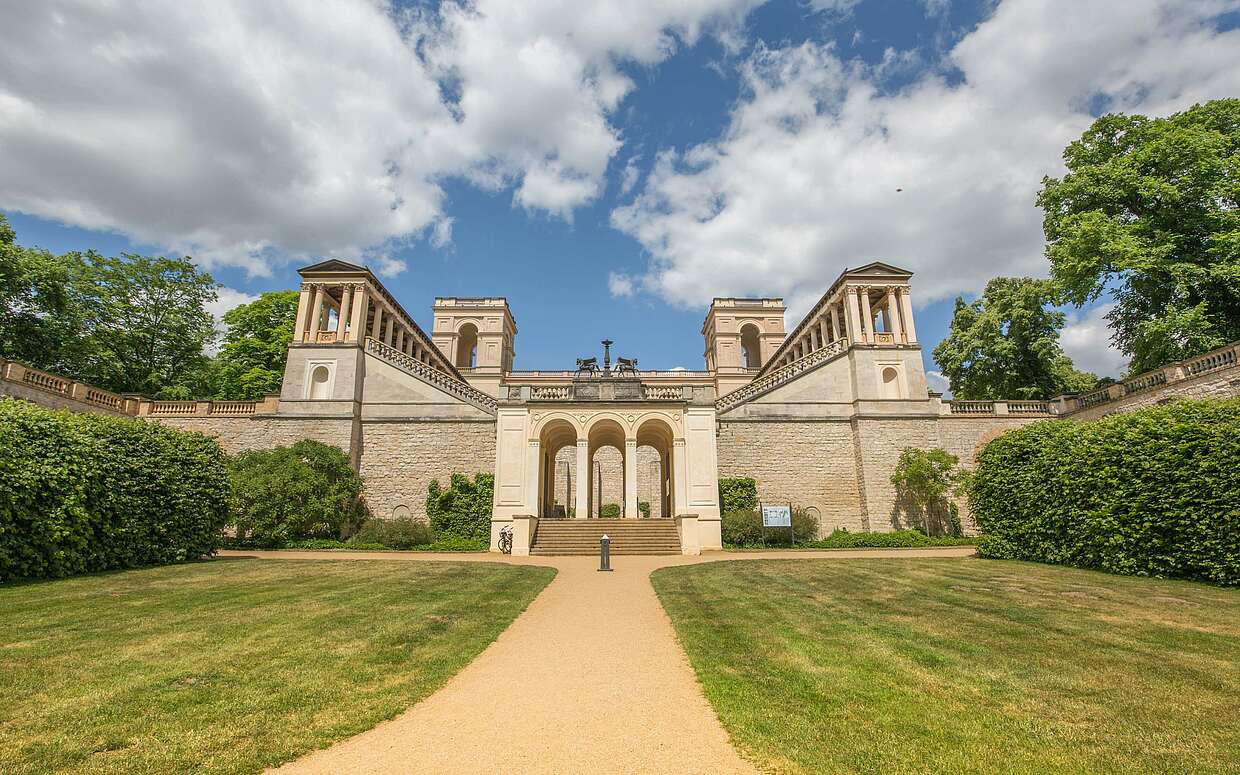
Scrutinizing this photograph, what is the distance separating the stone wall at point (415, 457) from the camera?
26.2m

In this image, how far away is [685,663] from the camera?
20.6 ft

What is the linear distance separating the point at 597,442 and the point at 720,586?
722 inches

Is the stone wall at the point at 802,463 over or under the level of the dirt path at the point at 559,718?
over

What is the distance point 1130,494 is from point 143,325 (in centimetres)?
4245

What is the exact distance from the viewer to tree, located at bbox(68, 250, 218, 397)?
28.6 meters

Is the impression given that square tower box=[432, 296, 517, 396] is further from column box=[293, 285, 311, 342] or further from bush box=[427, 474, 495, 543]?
bush box=[427, 474, 495, 543]

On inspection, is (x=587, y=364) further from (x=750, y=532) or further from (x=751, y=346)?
(x=751, y=346)

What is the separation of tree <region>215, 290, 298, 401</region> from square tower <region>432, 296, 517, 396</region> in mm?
13949

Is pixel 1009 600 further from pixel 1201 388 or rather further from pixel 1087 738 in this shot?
pixel 1201 388

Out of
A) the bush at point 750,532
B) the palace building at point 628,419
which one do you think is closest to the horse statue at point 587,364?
the palace building at point 628,419

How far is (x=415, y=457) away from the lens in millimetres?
26688

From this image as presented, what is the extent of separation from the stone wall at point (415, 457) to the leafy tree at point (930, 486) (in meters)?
19.4

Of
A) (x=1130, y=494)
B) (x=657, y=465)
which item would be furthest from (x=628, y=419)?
(x=1130, y=494)

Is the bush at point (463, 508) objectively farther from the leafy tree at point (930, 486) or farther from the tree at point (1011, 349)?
the tree at point (1011, 349)
